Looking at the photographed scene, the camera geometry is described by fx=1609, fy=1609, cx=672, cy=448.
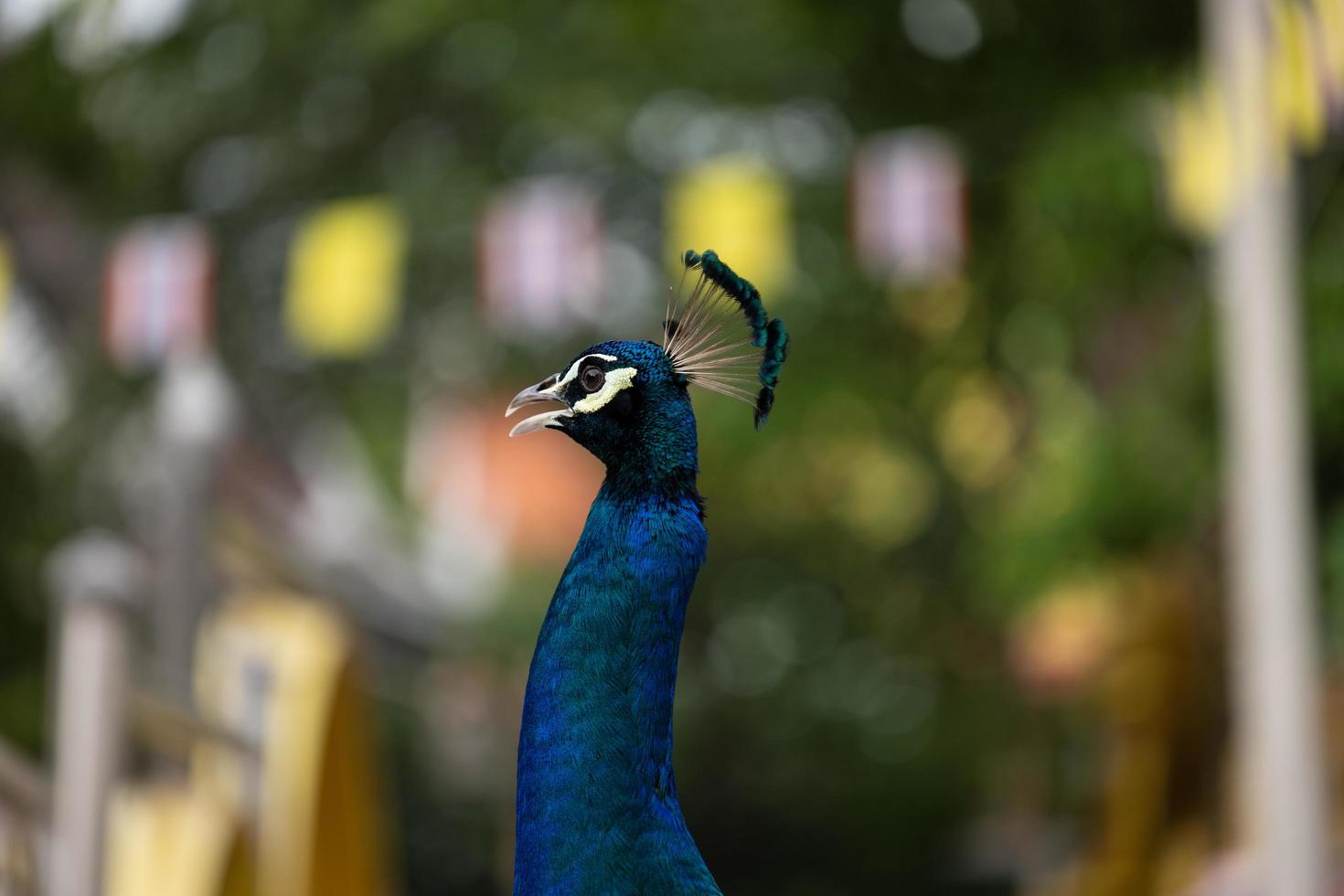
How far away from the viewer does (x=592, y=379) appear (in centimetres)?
110

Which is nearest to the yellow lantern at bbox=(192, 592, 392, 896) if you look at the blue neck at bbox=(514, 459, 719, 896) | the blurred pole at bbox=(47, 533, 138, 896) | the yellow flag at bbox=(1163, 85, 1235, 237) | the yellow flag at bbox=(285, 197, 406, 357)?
the blurred pole at bbox=(47, 533, 138, 896)

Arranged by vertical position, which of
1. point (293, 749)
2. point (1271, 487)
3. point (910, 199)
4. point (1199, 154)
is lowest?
point (293, 749)

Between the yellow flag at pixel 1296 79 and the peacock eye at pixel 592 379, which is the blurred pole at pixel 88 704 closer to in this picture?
the peacock eye at pixel 592 379

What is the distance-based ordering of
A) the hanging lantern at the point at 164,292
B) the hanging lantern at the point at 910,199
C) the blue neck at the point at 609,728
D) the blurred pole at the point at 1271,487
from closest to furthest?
the blue neck at the point at 609,728 → the blurred pole at the point at 1271,487 → the hanging lantern at the point at 910,199 → the hanging lantern at the point at 164,292

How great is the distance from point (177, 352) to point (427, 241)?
3.10 metres

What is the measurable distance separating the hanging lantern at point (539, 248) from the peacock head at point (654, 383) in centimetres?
460

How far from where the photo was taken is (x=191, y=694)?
10.4 feet

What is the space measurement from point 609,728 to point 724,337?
28 centimetres

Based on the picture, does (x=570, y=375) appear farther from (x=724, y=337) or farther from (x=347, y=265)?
(x=347, y=265)

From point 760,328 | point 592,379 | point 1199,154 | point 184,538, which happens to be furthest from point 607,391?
point 1199,154

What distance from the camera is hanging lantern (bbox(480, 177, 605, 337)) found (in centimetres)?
569

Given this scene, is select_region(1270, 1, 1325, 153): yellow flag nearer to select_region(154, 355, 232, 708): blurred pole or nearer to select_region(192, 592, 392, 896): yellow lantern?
select_region(192, 592, 392, 896): yellow lantern

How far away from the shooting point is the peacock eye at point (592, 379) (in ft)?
3.59

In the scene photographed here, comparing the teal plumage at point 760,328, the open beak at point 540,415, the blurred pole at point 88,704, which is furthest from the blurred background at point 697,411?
the teal plumage at point 760,328
